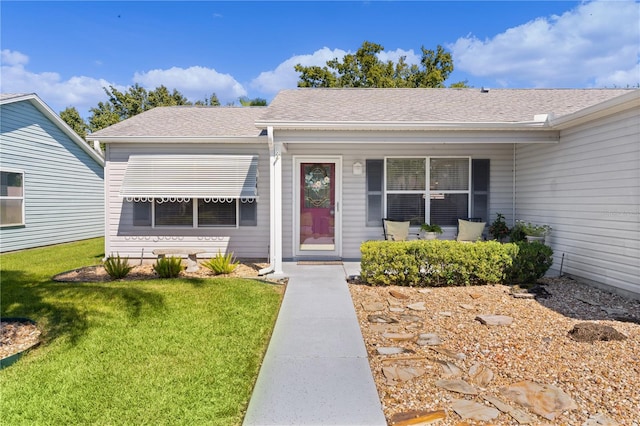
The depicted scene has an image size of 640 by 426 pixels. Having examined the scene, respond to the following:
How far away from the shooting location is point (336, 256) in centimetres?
898

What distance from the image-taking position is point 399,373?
3328 mm

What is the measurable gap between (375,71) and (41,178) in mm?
18765

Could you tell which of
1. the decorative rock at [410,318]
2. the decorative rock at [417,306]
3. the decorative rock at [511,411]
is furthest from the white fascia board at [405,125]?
the decorative rock at [511,411]

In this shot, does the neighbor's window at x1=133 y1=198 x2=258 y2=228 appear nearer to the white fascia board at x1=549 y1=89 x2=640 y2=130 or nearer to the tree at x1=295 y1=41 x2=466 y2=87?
the white fascia board at x1=549 y1=89 x2=640 y2=130

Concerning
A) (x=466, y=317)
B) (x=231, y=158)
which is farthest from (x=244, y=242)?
(x=466, y=317)

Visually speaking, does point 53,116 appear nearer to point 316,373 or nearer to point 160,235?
point 160,235

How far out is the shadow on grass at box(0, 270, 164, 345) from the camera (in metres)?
4.40

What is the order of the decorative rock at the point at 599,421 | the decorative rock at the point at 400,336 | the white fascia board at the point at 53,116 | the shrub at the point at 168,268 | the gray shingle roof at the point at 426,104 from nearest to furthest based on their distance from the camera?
1. the decorative rock at the point at 599,421
2. the decorative rock at the point at 400,336
3. the shrub at the point at 168,268
4. the gray shingle roof at the point at 426,104
5. the white fascia board at the point at 53,116

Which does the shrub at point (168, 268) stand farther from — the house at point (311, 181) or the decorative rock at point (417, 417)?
the decorative rock at point (417, 417)

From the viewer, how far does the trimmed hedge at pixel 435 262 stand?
6449 mm

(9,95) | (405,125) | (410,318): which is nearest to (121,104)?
(9,95)

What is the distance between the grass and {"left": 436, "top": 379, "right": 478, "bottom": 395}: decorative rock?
5.28 feet

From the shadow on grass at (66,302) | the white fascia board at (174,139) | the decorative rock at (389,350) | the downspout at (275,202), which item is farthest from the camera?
the white fascia board at (174,139)

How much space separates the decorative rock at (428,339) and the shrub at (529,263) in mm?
3142
